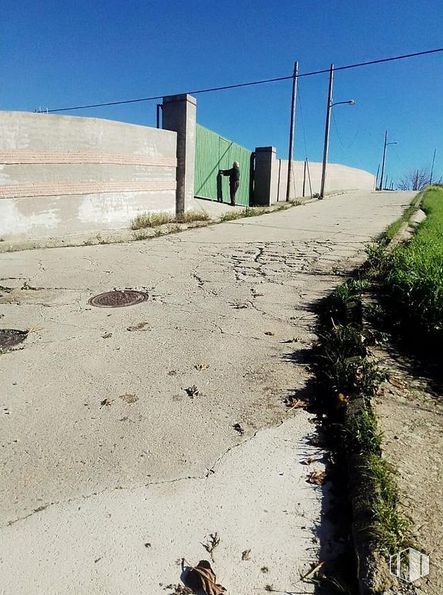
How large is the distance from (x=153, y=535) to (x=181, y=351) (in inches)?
78.1

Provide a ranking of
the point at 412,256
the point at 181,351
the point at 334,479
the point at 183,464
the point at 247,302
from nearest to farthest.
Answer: the point at 334,479, the point at 183,464, the point at 181,351, the point at 247,302, the point at 412,256

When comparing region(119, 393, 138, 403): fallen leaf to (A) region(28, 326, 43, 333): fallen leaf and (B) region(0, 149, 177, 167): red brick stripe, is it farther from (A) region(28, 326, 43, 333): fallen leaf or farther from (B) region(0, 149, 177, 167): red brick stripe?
(B) region(0, 149, 177, 167): red brick stripe

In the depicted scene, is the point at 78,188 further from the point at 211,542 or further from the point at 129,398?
the point at 211,542

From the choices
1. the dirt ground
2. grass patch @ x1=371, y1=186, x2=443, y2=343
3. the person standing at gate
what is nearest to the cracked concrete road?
the dirt ground

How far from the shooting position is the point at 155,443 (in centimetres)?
254

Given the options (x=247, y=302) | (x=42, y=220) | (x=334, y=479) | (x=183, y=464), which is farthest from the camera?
(x=42, y=220)

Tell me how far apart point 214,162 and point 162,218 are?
18.5 ft

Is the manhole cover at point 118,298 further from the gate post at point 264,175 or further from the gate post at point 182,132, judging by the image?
the gate post at point 264,175

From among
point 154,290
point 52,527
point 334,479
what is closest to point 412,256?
point 154,290

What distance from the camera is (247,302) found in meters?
5.18

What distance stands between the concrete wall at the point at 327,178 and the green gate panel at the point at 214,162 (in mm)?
3495

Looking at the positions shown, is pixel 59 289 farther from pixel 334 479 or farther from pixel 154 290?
pixel 334 479

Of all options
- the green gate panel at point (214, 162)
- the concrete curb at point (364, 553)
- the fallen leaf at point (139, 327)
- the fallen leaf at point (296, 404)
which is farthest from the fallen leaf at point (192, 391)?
the green gate panel at point (214, 162)

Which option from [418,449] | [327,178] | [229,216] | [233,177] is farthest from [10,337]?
[327,178]
